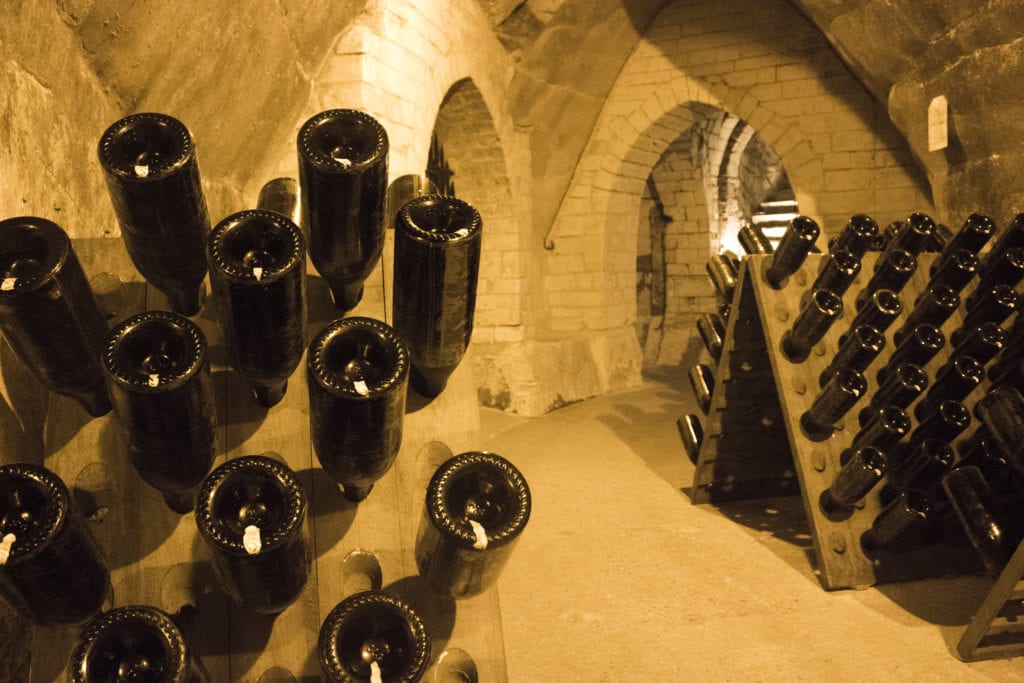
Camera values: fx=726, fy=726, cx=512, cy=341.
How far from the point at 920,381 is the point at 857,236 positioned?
0.62 metres

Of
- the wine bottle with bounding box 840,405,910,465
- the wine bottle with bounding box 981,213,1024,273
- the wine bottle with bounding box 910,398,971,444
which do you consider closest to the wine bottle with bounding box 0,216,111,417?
the wine bottle with bounding box 840,405,910,465

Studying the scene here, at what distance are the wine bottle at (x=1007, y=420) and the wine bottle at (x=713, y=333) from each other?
4.06 feet

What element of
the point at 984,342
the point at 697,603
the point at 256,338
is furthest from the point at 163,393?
the point at 984,342

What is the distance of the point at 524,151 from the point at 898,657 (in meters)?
4.79

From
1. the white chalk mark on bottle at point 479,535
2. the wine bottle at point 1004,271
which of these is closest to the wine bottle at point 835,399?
the wine bottle at point 1004,271

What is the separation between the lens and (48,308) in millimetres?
953

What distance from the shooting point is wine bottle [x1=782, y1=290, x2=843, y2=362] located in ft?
7.88

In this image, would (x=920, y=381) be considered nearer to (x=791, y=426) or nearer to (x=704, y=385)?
(x=791, y=426)

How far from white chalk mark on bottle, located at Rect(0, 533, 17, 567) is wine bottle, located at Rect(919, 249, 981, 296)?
2556mm

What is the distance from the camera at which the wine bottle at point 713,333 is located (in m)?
3.19

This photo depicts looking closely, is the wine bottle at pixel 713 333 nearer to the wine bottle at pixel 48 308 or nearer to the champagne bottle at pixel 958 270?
the champagne bottle at pixel 958 270

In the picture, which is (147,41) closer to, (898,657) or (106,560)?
(106,560)

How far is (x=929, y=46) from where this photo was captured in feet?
13.8

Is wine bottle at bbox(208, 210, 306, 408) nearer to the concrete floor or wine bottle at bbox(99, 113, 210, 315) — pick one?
wine bottle at bbox(99, 113, 210, 315)
